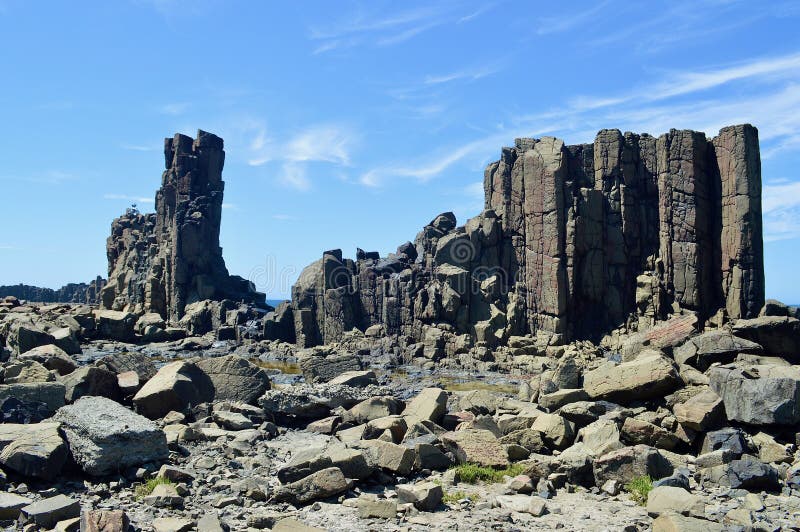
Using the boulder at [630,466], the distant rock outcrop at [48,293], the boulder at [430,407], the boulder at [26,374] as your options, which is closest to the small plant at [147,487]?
the boulder at [430,407]

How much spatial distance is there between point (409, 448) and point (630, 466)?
15.7 ft

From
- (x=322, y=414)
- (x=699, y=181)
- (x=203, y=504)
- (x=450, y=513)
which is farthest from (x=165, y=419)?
(x=699, y=181)

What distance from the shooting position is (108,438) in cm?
1352

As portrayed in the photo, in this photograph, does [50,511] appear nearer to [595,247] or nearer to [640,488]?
[640,488]

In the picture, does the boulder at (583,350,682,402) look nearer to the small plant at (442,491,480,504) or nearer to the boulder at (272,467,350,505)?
the small plant at (442,491,480,504)

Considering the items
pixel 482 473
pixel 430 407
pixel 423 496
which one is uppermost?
pixel 430 407

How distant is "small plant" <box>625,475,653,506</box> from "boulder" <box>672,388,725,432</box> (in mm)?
2954

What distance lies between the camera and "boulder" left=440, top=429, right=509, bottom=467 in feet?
48.7

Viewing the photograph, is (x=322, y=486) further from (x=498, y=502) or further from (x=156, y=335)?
(x=156, y=335)

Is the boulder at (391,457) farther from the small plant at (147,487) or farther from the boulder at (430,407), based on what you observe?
the small plant at (147,487)

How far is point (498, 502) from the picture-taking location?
492 inches

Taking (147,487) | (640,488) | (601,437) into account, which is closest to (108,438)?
(147,487)

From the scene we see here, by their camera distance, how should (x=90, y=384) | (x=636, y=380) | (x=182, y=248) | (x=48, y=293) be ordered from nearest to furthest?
(x=636, y=380) < (x=90, y=384) < (x=182, y=248) < (x=48, y=293)

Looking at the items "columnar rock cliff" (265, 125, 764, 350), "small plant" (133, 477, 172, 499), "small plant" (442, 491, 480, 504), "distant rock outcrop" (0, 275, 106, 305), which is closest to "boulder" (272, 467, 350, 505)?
"small plant" (442, 491, 480, 504)
